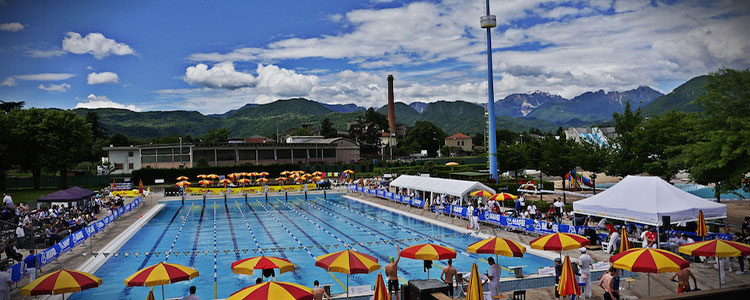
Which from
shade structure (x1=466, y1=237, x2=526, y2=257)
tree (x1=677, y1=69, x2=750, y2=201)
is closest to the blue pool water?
shade structure (x1=466, y1=237, x2=526, y2=257)

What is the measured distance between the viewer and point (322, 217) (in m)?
33.7

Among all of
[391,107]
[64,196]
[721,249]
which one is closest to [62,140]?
[64,196]

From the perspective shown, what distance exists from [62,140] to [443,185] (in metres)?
46.9

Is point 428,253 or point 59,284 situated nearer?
point 59,284

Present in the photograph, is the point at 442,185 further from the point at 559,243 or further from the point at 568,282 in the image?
the point at 568,282

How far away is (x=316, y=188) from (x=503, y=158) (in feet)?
62.8

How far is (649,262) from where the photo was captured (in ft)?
35.7

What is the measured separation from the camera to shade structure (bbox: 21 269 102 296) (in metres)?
10.6

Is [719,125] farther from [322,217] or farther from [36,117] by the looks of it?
[36,117]

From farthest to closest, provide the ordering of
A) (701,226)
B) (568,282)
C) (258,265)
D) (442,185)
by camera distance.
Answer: (442,185) → (701,226) → (258,265) → (568,282)

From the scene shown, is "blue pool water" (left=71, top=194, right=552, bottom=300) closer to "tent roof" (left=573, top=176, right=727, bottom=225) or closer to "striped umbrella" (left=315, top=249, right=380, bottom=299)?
"tent roof" (left=573, top=176, right=727, bottom=225)

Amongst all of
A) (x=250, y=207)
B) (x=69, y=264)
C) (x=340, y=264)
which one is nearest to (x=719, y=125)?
(x=340, y=264)

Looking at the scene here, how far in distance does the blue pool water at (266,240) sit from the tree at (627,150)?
46.8ft

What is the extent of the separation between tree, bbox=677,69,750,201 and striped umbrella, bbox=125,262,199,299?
59.2 ft
